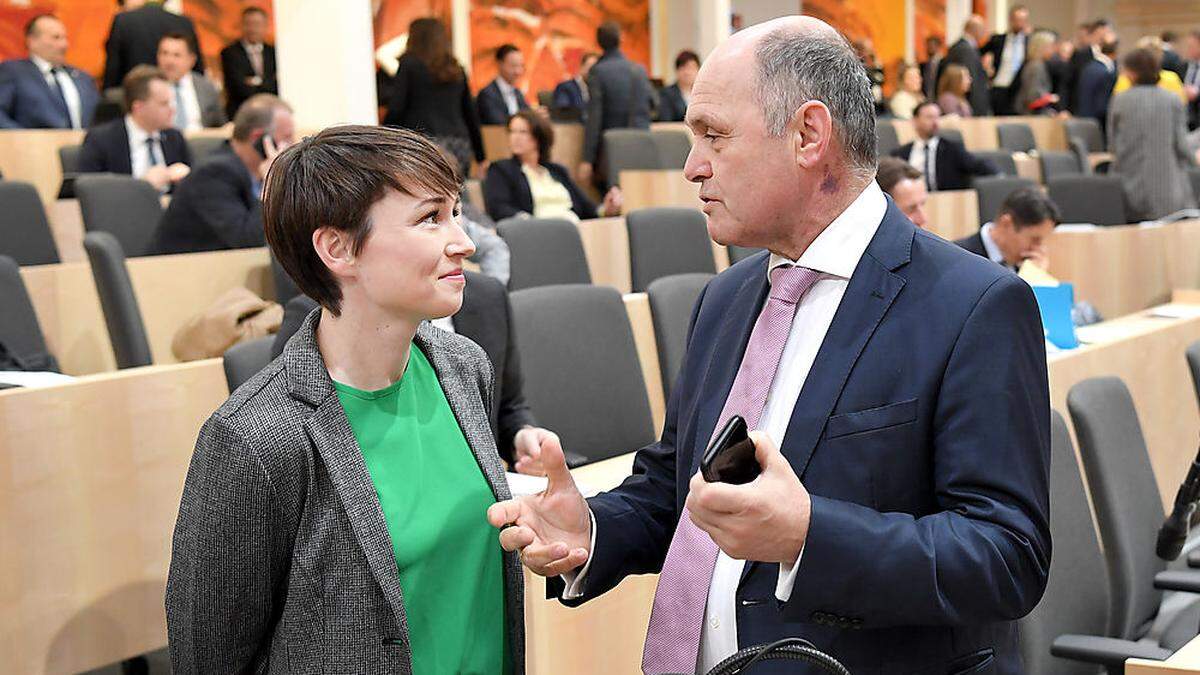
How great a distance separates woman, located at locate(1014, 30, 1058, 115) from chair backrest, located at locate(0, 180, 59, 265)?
9342mm

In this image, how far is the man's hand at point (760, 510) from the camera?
1207 mm

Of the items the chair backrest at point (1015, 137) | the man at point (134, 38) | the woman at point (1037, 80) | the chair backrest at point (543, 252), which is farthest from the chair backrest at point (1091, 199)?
the man at point (134, 38)

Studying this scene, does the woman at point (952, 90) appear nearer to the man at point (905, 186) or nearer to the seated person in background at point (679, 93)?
the seated person in background at point (679, 93)

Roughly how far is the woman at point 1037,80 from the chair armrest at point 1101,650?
10501 mm

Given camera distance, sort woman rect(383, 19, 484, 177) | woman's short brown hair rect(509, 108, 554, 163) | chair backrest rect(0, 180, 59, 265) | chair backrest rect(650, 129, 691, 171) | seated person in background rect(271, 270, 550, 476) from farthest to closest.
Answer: chair backrest rect(650, 129, 691, 171), woman rect(383, 19, 484, 177), woman's short brown hair rect(509, 108, 554, 163), chair backrest rect(0, 180, 59, 265), seated person in background rect(271, 270, 550, 476)

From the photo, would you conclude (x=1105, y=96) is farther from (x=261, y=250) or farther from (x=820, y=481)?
(x=820, y=481)

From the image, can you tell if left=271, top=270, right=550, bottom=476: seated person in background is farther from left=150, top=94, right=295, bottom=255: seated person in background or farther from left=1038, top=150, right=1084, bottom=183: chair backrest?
left=1038, top=150, right=1084, bottom=183: chair backrest

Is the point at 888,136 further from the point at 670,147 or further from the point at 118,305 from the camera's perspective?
the point at 118,305

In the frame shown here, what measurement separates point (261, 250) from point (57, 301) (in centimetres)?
63

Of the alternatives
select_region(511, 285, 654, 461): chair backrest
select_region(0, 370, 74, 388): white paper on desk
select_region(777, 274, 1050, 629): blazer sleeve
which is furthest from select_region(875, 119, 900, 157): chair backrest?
select_region(777, 274, 1050, 629): blazer sleeve

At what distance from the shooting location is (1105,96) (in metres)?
11.7

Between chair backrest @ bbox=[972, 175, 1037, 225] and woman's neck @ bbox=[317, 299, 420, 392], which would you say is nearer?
woman's neck @ bbox=[317, 299, 420, 392]

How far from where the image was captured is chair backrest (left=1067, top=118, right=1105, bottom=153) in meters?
11.2

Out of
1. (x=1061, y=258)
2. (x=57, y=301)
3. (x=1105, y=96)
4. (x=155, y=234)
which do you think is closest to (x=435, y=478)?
(x=57, y=301)
